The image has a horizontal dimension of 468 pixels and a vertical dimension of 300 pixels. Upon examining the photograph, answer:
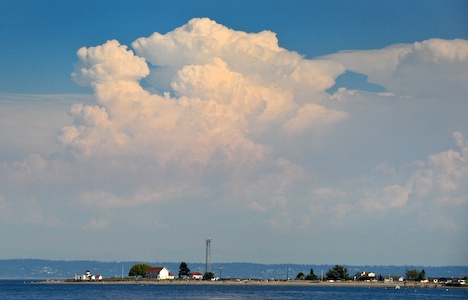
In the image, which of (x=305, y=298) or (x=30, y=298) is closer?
(x=305, y=298)

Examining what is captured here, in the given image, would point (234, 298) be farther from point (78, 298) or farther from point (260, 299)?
point (78, 298)

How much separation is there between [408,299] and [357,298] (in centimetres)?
1263

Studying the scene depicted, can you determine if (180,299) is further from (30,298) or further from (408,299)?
(408,299)

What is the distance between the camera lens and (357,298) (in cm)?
18888

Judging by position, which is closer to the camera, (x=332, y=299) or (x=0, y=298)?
(x=332, y=299)

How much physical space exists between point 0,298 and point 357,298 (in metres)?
91.4

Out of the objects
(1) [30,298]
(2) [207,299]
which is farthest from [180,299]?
(1) [30,298]

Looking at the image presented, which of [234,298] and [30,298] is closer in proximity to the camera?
[234,298]

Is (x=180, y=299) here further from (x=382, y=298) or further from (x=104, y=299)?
(x=382, y=298)

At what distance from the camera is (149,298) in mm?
176750

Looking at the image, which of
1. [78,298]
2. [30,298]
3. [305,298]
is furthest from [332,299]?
[30,298]

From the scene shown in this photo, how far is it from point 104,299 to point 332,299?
5339 cm

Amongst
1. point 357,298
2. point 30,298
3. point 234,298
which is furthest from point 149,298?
point 357,298

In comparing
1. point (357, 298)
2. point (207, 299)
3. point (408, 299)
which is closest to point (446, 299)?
point (408, 299)
